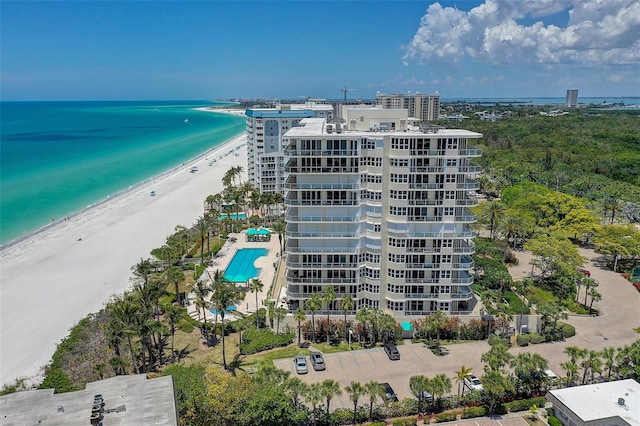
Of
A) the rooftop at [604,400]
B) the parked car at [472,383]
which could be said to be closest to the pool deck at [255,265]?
the parked car at [472,383]

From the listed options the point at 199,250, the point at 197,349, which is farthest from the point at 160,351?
the point at 199,250

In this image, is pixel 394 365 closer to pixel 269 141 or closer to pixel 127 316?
pixel 127 316

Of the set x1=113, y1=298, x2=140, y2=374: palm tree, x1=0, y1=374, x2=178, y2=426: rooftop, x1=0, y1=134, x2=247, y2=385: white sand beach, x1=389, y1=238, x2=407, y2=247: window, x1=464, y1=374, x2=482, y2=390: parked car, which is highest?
x1=389, y1=238, x2=407, y2=247: window

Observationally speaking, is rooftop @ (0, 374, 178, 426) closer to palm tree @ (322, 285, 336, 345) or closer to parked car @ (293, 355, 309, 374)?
parked car @ (293, 355, 309, 374)

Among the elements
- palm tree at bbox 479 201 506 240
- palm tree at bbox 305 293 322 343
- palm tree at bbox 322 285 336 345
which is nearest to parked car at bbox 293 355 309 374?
palm tree at bbox 305 293 322 343

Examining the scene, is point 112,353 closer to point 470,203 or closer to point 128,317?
point 128,317

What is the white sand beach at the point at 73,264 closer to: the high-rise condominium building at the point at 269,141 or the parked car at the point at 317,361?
the high-rise condominium building at the point at 269,141
